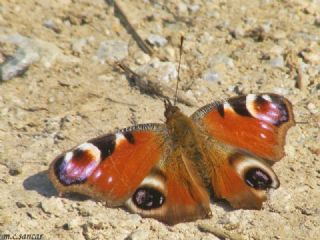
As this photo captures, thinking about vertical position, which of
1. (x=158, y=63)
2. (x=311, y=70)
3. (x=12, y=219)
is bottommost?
(x=12, y=219)

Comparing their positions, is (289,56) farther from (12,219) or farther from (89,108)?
(12,219)

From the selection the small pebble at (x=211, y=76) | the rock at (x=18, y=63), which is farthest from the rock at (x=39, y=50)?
the small pebble at (x=211, y=76)

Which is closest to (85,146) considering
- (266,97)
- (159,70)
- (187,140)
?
(187,140)

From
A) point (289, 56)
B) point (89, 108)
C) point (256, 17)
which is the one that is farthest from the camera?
point (256, 17)

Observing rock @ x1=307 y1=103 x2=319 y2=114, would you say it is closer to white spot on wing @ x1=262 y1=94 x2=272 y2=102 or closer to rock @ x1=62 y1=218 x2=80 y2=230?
white spot on wing @ x1=262 y1=94 x2=272 y2=102

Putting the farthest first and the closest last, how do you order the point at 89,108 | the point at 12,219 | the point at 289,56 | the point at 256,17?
1. the point at 256,17
2. the point at 289,56
3. the point at 89,108
4. the point at 12,219

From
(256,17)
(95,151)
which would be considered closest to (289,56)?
(256,17)

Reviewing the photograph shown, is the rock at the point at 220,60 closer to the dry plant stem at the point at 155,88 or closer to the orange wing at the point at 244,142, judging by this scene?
the dry plant stem at the point at 155,88
